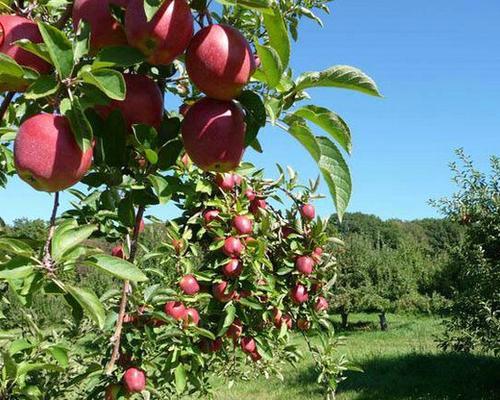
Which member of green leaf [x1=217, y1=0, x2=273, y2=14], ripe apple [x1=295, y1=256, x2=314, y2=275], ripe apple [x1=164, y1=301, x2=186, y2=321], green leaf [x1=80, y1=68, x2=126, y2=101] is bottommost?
ripe apple [x1=164, y1=301, x2=186, y2=321]

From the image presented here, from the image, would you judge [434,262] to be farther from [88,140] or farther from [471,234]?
[88,140]

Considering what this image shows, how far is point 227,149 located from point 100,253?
221 mm

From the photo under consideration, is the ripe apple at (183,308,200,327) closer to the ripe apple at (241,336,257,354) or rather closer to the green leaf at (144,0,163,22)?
the ripe apple at (241,336,257,354)

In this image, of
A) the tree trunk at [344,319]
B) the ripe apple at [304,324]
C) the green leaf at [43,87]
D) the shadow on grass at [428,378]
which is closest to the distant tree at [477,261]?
the shadow on grass at [428,378]

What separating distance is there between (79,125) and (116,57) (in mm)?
87

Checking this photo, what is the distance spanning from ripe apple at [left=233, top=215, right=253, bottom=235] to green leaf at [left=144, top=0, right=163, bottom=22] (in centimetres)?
156

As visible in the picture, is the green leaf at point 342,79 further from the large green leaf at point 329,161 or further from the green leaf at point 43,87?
the green leaf at point 43,87

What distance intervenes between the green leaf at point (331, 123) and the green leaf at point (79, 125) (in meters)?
0.26

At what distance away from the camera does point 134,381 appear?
66.3 inches

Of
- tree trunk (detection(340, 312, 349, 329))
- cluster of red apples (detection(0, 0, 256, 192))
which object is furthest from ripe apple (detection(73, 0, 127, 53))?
tree trunk (detection(340, 312, 349, 329))

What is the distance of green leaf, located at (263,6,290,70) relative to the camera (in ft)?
2.03

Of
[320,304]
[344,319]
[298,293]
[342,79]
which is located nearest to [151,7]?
[342,79]

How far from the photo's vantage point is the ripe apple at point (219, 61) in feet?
2.10

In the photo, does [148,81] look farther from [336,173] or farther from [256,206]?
[256,206]
